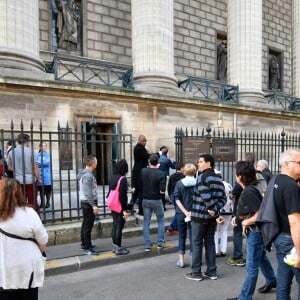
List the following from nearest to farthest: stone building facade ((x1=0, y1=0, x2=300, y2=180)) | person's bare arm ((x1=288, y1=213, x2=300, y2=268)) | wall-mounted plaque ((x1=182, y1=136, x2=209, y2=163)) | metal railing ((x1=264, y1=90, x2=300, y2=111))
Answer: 1. person's bare arm ((x1=288, y1=213, x2=300, y2=268))
2. wall-mounted plaque ((x1=182, y1=136, x2=209, y2=163))
3. stone building facade ((x1=0, y1=0, x2=300, y2=180))
4. metal railing ((x1=264, y1=90, x2=300, y2=111))

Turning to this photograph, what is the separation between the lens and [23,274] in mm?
2713

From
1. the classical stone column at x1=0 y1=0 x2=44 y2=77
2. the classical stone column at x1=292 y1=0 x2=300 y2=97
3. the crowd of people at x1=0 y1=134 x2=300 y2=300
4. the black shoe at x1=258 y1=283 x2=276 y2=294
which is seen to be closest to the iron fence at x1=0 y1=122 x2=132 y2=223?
the crowd of people at x1=0 y1=134 x2=300 y2=300

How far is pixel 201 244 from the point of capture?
15.5 feet

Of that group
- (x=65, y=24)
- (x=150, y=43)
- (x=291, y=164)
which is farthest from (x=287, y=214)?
(x=65, y=24)

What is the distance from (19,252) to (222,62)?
18786 millimetres

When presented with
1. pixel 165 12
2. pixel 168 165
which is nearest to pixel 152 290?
pixel 168 165

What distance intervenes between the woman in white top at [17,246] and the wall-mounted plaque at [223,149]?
709 centimetres

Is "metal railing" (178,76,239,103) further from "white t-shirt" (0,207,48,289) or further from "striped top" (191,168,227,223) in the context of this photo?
"white t-shirt" (0,207,48,289)

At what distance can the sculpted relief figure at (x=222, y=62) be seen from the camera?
1953 centimetres

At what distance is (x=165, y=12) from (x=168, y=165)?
6.87 metres

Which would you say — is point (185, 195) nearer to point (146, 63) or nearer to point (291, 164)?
point (291, 164)

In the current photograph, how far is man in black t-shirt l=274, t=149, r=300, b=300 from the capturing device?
9.33ft

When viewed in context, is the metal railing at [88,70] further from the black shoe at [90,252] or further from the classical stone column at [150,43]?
the black shoe at [90,252]

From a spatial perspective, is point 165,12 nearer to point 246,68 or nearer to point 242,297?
point 246,68
